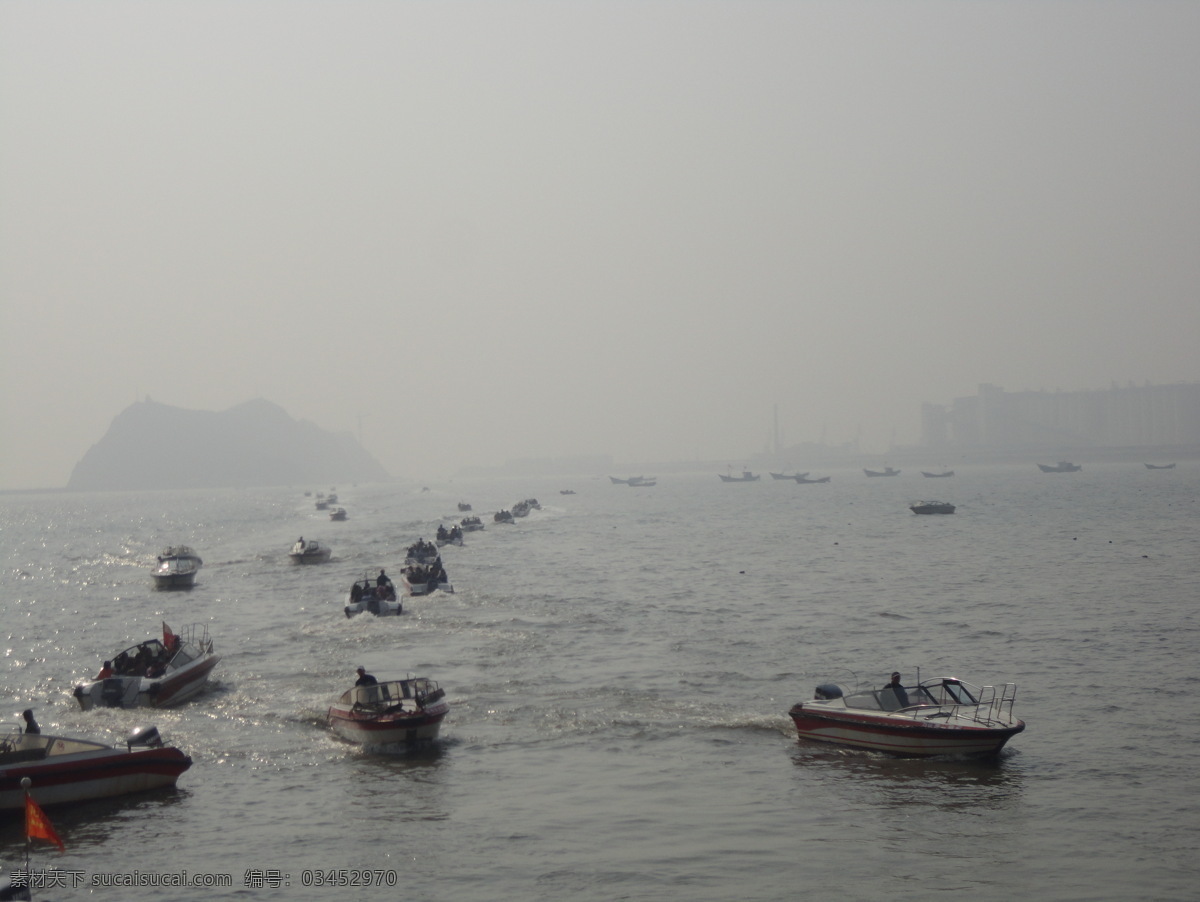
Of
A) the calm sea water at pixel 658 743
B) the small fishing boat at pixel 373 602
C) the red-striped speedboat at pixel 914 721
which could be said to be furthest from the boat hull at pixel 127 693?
the red-striped speedboat at pixel 914 721

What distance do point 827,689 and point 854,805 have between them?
588 centimetres

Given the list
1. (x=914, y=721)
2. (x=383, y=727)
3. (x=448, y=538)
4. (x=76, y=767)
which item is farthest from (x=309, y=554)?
(x=914, y=721)

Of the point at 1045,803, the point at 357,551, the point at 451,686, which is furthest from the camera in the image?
the point at 357,551

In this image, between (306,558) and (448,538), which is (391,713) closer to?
(306,558)

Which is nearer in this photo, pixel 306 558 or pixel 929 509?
pixel 306 558

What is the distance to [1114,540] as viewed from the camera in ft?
283

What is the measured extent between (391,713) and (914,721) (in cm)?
1350

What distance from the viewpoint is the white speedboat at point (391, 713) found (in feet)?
92.0

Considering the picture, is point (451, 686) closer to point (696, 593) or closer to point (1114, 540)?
point (696, 593)

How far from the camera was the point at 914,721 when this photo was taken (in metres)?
26.7

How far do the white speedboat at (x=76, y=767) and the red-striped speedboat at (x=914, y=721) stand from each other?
16.1 metres

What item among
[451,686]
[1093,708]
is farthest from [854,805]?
[451,686]

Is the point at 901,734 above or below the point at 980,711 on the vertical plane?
below

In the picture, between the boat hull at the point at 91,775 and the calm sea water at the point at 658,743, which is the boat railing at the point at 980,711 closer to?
the calm sea water at the point at 658,743
